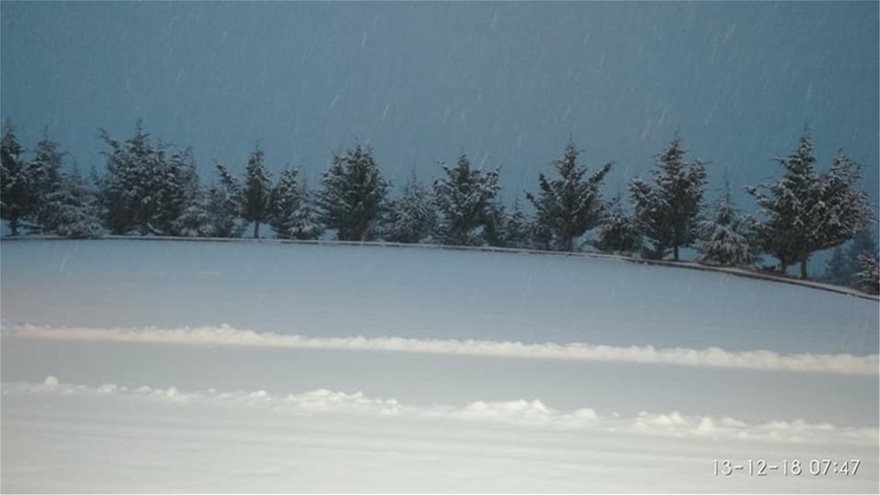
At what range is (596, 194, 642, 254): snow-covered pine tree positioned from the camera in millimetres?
29344

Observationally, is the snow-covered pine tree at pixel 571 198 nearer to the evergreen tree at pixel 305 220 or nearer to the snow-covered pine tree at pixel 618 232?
the snow-covered pine tree at pixel 618 232

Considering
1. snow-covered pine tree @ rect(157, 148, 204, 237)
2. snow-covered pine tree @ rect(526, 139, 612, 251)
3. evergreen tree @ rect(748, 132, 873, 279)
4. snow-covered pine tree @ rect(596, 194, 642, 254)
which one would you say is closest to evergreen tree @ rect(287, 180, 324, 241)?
snow-covered pine tree @ rect(157, 148, 204, 237)

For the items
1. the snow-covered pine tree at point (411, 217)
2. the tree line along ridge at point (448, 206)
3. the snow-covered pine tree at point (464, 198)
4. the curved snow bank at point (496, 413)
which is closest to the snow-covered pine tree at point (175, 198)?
the tree line along ridge at point (448, 206)

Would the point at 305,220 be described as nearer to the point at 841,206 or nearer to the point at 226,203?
the point at 226,203

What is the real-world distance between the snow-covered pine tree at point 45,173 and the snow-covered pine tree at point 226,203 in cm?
631

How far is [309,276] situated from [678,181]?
15893mm

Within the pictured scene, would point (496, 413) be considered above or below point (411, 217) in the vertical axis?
below

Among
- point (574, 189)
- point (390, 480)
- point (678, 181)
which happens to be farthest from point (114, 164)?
point (390, 480)

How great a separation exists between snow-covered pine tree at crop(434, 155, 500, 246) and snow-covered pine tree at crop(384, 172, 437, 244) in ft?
3.60

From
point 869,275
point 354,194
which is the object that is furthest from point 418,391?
point 354,194

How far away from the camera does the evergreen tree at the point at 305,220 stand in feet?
112

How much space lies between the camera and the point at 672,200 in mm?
28281

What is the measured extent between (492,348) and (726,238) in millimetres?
18761

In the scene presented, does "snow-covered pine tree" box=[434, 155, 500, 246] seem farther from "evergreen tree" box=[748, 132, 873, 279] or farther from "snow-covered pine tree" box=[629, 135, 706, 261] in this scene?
"evergreen tree" box=[748, 132, 873, 279]
